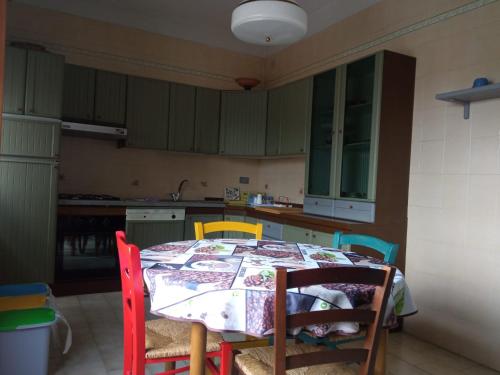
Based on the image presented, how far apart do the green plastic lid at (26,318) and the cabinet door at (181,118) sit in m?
2.49

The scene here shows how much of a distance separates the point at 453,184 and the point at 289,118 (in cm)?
187

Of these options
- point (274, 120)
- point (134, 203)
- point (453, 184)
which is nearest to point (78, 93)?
point (134, 203)

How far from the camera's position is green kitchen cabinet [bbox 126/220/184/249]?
388 centimetres

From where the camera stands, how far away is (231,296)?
1.25m

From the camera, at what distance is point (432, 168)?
9.77 feet

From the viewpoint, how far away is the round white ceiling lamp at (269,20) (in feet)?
6.51

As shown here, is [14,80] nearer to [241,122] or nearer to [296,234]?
[241,122]

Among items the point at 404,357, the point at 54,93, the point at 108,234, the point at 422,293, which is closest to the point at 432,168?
the point at 422,293

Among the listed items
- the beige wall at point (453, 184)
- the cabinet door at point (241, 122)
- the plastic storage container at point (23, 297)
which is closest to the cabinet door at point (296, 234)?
the beige wall at point (453, 184)

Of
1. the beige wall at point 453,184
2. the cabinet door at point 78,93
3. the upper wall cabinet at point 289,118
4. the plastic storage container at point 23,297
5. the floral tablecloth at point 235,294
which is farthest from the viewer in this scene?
the upper wall cabinet at point 289,118

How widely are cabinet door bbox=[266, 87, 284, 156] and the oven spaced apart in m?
1.77

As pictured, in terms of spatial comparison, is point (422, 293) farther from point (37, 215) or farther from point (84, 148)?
point (84, 148)

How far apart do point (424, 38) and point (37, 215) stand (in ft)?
11.5

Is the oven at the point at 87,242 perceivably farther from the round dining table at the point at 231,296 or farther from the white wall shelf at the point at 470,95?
the white wall shelf at the point at 470,95
